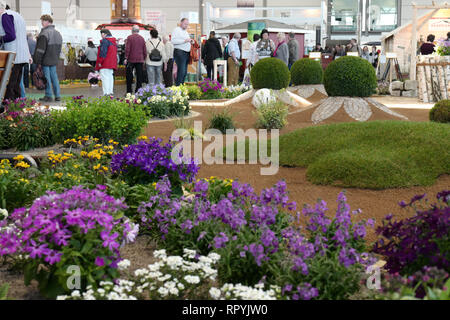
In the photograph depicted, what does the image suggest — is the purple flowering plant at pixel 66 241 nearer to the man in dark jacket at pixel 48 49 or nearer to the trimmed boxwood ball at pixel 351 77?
the trimmed boxwood ball at pixel 351 77

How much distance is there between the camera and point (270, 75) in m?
13.8

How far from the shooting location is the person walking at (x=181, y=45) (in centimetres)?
1497

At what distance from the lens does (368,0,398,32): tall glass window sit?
38.1 meters

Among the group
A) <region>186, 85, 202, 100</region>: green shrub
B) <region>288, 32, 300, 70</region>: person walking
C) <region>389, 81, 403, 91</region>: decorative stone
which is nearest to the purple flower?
<region>186, 85, 202, 100</region>: green shrub

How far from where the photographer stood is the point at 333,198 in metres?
5.57

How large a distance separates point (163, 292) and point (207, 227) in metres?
0.87

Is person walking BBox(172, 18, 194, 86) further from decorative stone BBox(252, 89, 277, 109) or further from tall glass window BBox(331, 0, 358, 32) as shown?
tall glass window BBox(331, 0, 358, 32)

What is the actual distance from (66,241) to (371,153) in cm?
445

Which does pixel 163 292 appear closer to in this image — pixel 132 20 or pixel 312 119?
pixel 312 119

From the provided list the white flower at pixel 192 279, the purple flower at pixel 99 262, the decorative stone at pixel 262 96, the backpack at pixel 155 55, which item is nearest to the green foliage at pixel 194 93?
the backpack at pixel 155 55

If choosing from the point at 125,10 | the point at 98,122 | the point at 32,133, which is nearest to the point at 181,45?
the point at 98,122

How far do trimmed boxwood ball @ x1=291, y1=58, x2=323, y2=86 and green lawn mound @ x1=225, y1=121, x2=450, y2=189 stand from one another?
874 cm

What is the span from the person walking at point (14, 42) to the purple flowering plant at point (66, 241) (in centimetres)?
809

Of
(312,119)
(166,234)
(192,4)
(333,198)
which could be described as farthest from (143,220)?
(192,4)
